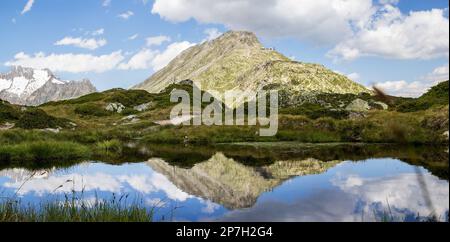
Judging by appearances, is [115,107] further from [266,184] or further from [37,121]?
[266,184]

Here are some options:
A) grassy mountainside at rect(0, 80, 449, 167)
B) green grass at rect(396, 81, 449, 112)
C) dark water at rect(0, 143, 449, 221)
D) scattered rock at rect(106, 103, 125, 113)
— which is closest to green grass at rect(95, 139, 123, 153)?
grassy mountainside at rect(0, 80, 449, 167)

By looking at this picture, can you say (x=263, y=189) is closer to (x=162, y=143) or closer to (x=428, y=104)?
(x=162, y=143)

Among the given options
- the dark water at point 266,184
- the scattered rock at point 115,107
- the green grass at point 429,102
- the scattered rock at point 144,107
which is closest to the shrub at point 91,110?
the scattered rock at point 115,107

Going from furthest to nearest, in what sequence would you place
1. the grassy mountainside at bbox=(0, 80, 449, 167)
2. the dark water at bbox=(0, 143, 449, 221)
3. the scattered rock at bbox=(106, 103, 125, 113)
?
1. the scattered rock at bbox=(106, 103, 125, 113)
2. the grassy mountainside at bbox=(0, 80, 449, 167)
3. the dark water at bbox=(0, 143, 449, 221)

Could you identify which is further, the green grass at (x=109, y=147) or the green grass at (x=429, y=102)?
the green grass at (x=429, y=102)

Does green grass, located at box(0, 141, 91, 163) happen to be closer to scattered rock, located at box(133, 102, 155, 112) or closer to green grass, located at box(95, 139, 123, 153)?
green grass, located at box(95, 139, 123, 153)

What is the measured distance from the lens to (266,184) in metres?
17.1

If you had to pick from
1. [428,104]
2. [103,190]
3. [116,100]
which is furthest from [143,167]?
[116,100]

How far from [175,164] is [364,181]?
10.7m

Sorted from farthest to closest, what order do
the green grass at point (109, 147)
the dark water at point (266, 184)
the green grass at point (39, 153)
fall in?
the green grass at point (109, 147)
the green grass at point (39, 153)
the dark water at point (266, 184)

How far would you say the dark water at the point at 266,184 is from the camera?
12.1 m

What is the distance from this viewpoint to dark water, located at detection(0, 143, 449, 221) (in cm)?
1206

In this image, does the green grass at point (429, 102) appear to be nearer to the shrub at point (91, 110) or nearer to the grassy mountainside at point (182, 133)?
the grassy mountainside at point (182, 133)
